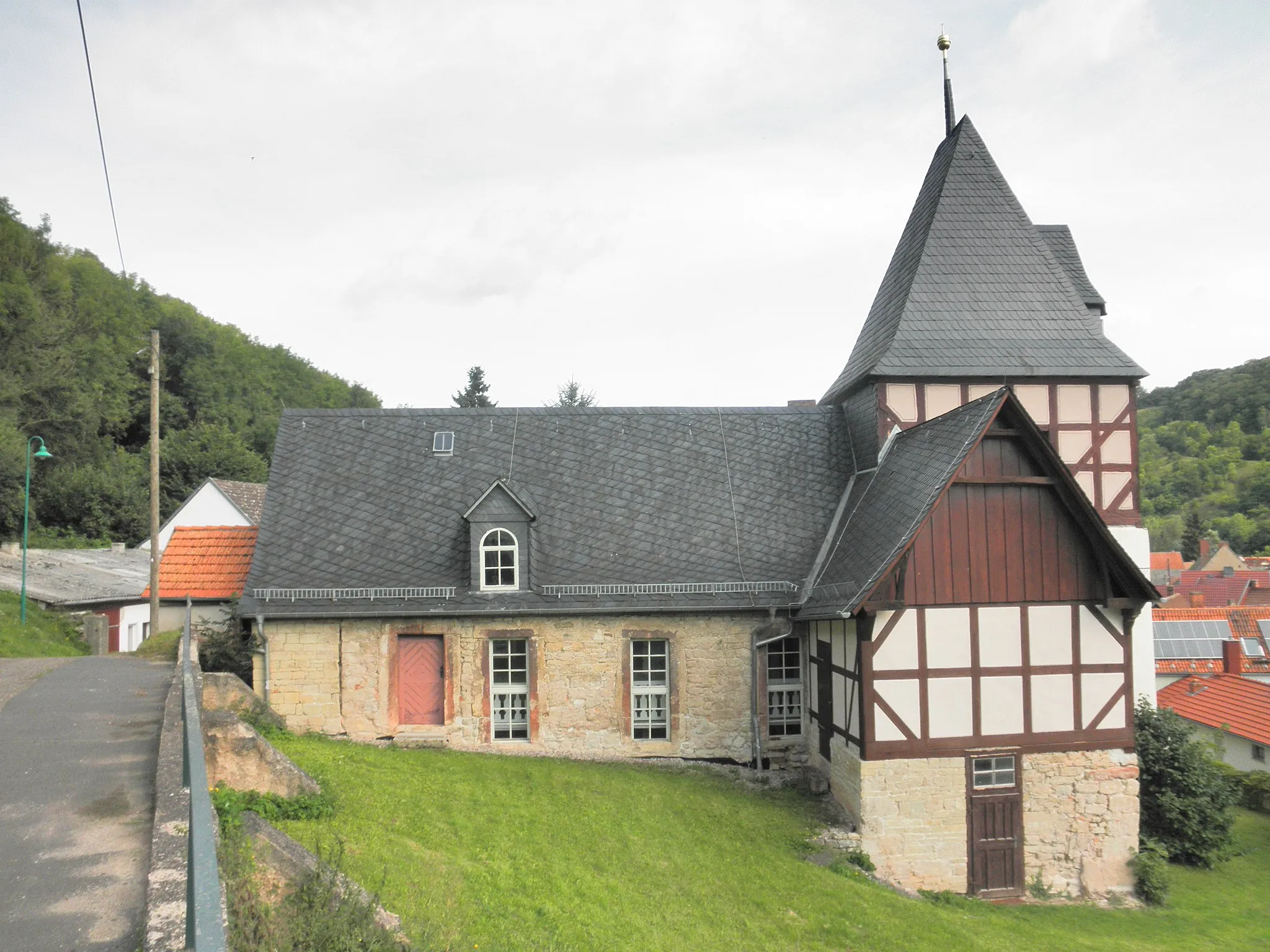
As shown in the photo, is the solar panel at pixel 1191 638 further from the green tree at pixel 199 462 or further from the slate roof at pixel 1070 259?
the green tree at pixel 199 462

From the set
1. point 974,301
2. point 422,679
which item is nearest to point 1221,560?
point 974,301

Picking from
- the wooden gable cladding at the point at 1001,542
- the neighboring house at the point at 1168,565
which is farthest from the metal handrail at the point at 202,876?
the neighboring house at the point at 1168,565

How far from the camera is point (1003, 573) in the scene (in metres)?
13.0

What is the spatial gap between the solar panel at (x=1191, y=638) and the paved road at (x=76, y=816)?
1469 inches

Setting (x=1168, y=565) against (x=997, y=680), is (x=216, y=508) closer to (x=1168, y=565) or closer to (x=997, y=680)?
(x=997, y=680)

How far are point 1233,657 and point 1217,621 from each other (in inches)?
238

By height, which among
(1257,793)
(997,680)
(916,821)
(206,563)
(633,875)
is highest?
(206,563)

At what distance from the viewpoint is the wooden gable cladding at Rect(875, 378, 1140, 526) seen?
51.9 ft

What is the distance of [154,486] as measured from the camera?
20266 mm

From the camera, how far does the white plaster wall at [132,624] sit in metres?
25.8

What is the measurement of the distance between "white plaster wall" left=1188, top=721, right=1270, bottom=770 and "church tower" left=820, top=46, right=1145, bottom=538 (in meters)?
12.9

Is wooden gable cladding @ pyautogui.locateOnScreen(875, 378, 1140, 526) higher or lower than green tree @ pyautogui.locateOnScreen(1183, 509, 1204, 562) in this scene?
higher

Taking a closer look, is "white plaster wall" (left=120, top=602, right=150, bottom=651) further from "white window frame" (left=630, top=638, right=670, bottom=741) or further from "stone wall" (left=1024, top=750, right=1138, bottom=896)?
"stone wall" (left=1024, top=750, right=1138, bottom=896)

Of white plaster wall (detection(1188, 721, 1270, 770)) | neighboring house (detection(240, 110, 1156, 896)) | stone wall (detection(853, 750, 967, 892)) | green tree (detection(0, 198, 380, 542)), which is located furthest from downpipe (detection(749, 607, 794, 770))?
green tree (detection(0, 198, 380, 542))
